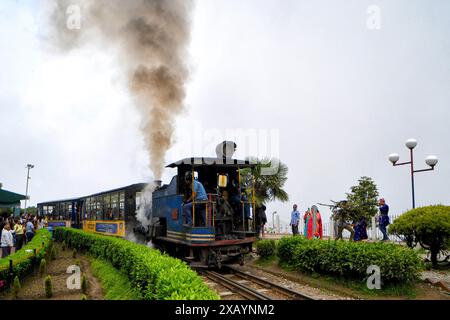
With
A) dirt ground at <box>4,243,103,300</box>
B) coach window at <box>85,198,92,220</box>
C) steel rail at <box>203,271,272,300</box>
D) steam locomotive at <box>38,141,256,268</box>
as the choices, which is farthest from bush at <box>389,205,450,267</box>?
coach window at <box>85,198,92,220</box>

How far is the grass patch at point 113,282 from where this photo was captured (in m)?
8.13

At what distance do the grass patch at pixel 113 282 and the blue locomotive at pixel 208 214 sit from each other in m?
1.94

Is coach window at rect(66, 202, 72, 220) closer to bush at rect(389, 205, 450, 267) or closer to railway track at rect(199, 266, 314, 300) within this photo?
railway track at rect(199, 266, 314, 300)

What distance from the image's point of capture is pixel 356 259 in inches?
345

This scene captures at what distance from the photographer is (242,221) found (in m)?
12.2

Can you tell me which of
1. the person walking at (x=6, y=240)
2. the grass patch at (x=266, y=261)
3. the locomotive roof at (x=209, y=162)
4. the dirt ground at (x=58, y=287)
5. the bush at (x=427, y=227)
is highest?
the locomotive roof at (x=209, y=162)

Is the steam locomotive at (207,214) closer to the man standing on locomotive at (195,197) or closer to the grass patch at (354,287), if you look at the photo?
the man standing on locomotive at (195,197)

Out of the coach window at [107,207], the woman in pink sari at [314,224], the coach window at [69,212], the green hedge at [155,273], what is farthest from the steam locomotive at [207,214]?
the coach window at [69,212]

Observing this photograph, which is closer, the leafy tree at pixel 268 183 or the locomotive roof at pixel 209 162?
the locomotive roof at pixel 209 162
